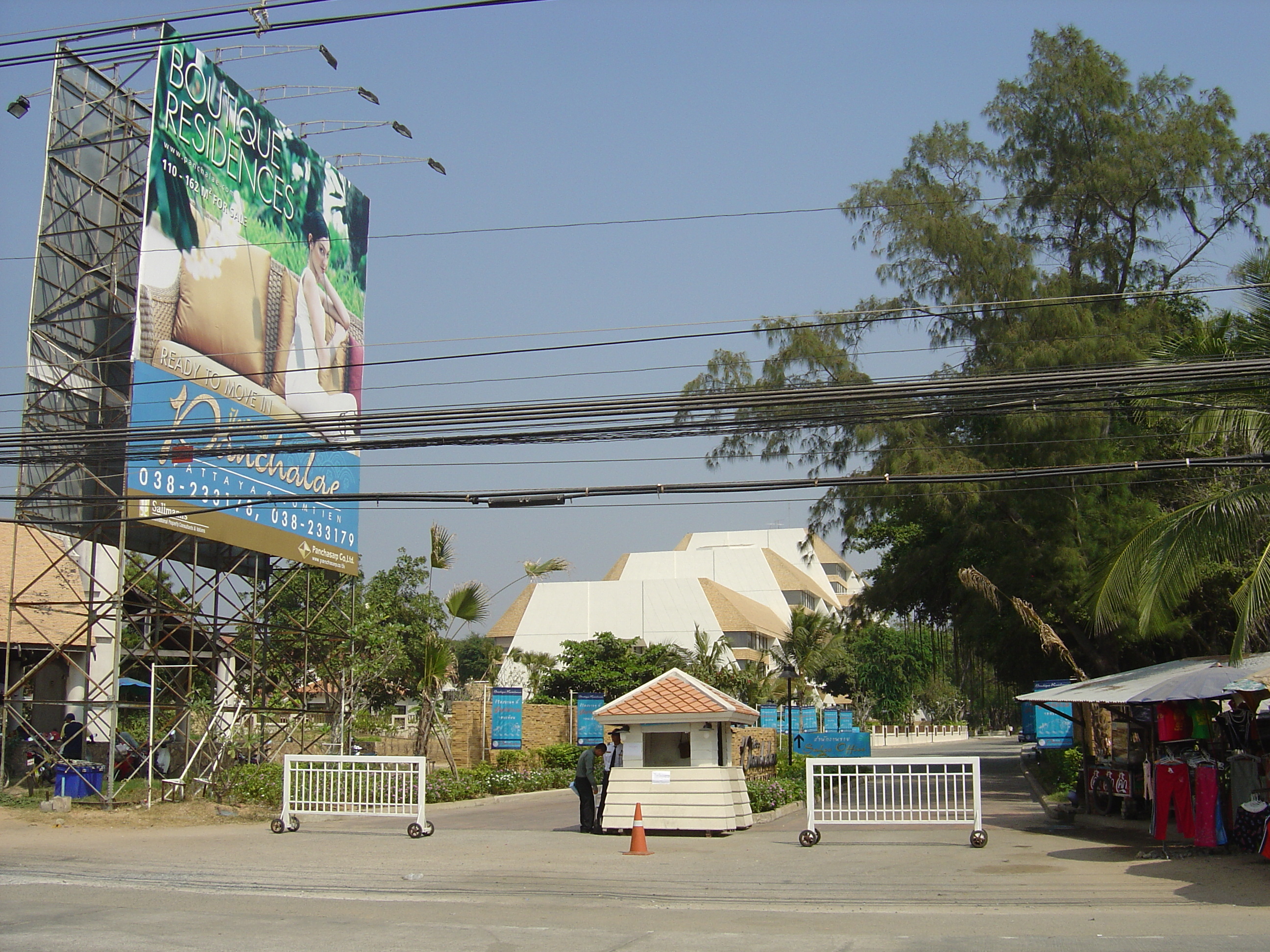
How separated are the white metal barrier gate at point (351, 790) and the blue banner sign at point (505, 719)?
39.6ft

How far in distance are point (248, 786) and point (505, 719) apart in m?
9.52

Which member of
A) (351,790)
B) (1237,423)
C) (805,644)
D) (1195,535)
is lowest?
(351,790)

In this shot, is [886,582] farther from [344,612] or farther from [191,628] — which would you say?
[191,628]

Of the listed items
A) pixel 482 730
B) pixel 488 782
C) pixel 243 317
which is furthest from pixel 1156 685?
pixel 482 730

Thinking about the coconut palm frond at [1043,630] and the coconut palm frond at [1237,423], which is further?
the coconut palm frond at [1043,630]

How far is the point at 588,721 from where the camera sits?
3278 centimetres

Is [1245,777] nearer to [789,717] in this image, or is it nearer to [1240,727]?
[1240,727]

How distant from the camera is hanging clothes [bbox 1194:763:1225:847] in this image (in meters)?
13.7

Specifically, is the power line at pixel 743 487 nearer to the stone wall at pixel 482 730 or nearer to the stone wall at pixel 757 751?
the stone wall at pixel 757 751

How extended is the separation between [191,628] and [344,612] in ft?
19.6

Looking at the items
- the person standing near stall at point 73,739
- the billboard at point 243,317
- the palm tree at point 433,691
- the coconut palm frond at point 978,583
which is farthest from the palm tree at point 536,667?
the coconut palm frond at point 978,583

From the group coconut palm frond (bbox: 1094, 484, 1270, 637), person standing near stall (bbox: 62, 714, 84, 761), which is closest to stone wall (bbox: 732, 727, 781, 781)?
coconut palm frond (bbox: 1094, 484, 1270, 637)

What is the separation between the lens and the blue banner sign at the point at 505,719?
30312 millimetres

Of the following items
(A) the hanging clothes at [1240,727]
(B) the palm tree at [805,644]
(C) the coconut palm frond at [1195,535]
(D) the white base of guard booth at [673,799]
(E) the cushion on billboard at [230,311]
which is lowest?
(D) the white base of guard booth at [673,799]
